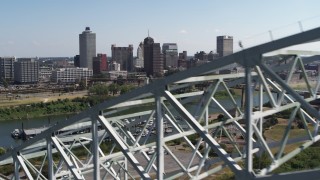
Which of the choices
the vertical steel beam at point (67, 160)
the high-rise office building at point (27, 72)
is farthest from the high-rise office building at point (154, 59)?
the vertical steel beam at point (67, 160)

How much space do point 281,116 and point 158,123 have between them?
32.5 m

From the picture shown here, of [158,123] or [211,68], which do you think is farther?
[158,123]

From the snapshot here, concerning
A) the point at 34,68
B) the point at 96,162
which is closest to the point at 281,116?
the point at 96,162

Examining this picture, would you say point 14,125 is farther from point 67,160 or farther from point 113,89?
point 67,160

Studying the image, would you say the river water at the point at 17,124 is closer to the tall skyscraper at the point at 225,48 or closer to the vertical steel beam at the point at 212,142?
the tall skyscraper at the point at 225,48

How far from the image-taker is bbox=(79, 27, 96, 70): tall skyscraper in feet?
390

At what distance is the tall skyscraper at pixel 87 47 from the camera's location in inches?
4674

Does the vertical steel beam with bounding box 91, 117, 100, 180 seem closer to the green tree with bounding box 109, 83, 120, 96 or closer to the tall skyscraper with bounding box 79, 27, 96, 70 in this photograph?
the green tree with bounding box 109, 83, 120, 96

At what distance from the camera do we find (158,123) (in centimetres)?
532

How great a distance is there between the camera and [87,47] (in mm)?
121875

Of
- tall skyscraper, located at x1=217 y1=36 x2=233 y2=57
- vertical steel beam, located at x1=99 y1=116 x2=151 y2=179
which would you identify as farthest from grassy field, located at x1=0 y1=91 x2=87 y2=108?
vertical steel beam, located at x1=99 y1=116 x2=151 y2=179

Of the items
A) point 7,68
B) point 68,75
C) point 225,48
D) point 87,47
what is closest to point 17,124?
point 225,48

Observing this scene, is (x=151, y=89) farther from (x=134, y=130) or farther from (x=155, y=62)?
(x=155, y=62)

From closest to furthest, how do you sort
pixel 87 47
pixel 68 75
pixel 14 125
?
pixel 14 125 < pixel 68 75 < pixel 87 47
